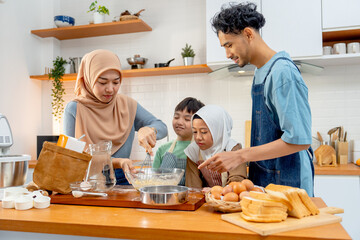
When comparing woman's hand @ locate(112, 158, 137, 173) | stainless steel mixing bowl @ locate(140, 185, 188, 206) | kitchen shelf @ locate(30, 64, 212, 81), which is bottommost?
stainless steel mixing bowl @ locate(140, 185, 188, 206)

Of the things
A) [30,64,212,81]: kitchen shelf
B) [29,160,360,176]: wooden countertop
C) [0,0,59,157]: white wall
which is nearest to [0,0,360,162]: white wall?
[0,0,59,157]: white wall

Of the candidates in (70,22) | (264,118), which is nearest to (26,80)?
(70,22)

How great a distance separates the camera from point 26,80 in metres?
3.98

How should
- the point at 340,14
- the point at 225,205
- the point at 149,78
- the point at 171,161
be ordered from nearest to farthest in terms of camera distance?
the point at 225,205, the point at 171,161, the point at 340,14, the point at 149,78

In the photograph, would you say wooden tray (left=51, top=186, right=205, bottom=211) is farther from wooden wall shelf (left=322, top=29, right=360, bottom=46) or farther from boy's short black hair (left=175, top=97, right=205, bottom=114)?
wooden wall shelf (left=322, top=29, right=360, bottom=46)

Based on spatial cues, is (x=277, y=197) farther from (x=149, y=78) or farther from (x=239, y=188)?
(x=149, y=78)

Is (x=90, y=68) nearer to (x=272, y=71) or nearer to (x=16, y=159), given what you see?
(x=16, y=159)

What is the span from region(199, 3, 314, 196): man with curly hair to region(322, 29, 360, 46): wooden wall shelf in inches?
70.7

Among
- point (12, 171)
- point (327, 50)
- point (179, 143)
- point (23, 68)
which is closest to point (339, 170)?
point (327, 50)

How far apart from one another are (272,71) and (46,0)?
12.1 ft

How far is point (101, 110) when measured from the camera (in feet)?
7.04

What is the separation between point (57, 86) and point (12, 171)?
225 cm

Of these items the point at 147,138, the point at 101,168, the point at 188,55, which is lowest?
the point at 101,168

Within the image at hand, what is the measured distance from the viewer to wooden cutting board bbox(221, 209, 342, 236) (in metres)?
0.99
